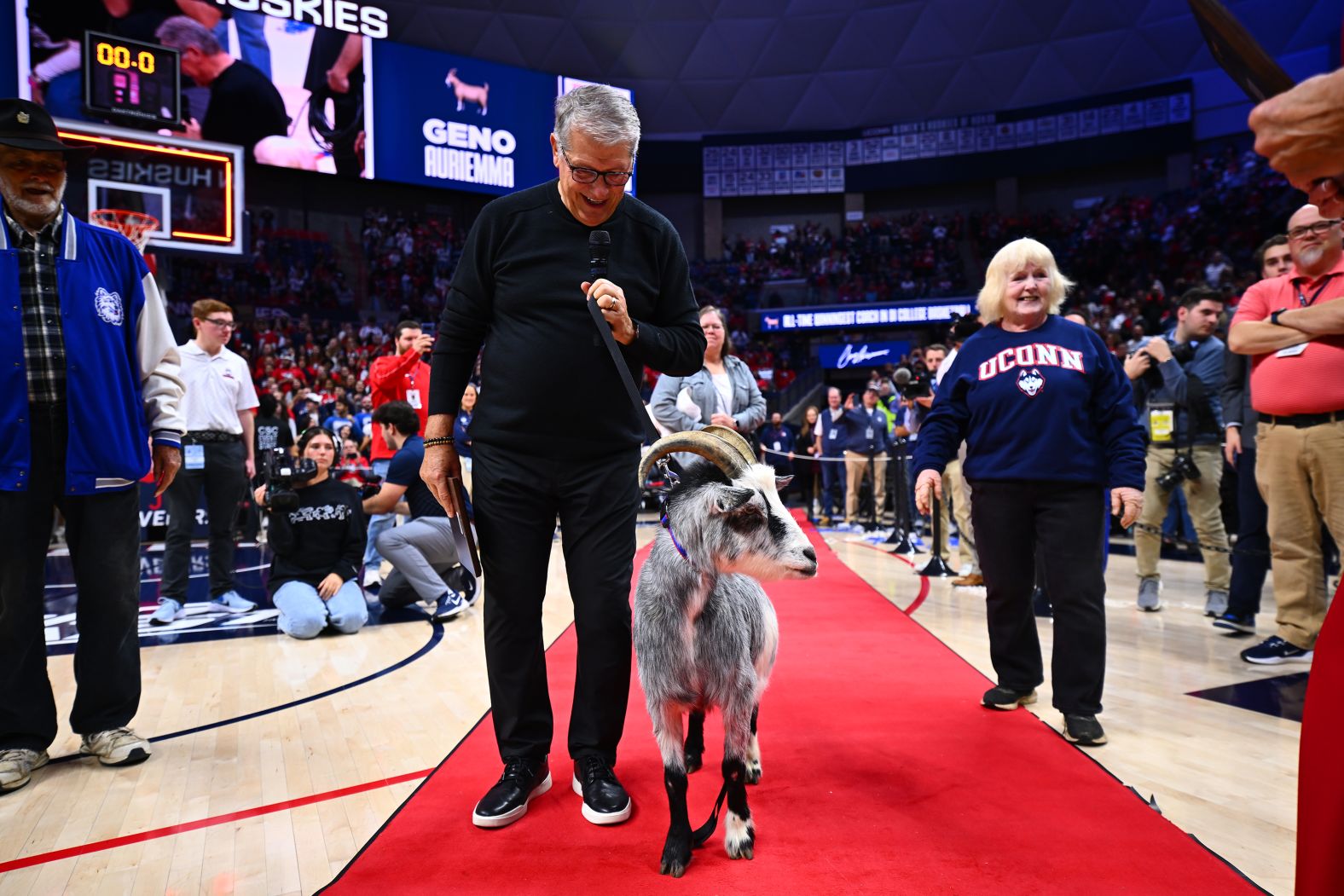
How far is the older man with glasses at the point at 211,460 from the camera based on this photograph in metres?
5.64

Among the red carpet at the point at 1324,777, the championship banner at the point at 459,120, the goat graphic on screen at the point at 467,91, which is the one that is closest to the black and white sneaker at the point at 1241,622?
the red carpet at the point at 1324,777

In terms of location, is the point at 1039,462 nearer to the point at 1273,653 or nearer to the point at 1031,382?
the point at 1031,382

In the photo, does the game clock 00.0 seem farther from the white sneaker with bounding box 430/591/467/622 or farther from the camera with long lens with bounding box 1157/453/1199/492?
the camera with long lens with bounding box 1157/453/1199/492

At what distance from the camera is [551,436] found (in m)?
2.49

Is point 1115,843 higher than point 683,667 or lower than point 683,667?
lower

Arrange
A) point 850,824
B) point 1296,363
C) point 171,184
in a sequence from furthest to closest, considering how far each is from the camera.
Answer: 1. point 171,184
2. point 1296,363
3. point 850,824

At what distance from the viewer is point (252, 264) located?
21.7m

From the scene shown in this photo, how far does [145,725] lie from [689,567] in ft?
9.02

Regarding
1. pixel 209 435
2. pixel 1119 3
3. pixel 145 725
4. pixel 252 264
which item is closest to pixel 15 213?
pixel 145 725

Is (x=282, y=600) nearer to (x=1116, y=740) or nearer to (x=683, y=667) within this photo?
(x=683, y=667)

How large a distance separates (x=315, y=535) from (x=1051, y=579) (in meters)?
4.44

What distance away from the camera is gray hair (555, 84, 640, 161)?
88.3 inches

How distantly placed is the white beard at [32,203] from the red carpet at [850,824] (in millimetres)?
2416

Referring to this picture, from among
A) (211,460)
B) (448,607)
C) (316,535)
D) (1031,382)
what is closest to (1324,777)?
(1031,382)
